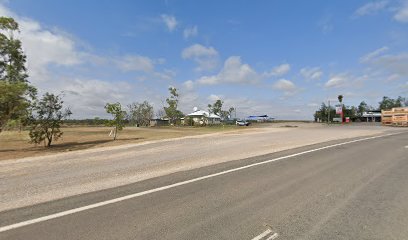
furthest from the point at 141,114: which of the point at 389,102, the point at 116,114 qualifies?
the point at 389,102

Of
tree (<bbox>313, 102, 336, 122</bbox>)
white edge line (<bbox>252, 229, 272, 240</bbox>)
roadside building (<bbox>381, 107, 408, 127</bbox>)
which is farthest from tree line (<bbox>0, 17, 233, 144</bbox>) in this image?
tree (<bbox>313, 102, 336, 122</bbox>)

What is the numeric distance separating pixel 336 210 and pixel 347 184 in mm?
2278

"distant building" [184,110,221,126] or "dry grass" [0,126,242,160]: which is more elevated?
"distant building" [184,110,221,126]

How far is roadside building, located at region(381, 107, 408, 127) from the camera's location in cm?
4947

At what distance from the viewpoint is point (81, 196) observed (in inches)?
251

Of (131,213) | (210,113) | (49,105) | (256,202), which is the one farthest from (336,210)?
(210,113)

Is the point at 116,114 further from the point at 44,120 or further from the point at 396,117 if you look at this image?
the point at 396,117

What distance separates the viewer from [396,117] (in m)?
50.9

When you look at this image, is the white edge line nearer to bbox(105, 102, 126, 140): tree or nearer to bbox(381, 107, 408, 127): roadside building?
bbox(105, 102, 126, 140): tree

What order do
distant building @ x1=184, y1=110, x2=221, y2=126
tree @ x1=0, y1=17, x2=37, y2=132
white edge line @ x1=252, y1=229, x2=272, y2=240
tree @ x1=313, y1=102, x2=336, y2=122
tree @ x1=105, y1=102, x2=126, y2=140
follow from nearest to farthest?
white edge line @ x1=252, y1=229, x2=272, y2=240, tree @ x1=0, y1=17, x2=37, y2=132, tree @ x1=105, y1=102, x2=126, y2=140, distant building @ x1=184, y1=110, x2=221, y2=126, tree @ x1=313, y1=102, x2=336, y2=122

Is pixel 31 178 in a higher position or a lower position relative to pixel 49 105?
lower

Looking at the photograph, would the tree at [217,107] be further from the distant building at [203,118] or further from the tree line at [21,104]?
the tree line at [21,104]

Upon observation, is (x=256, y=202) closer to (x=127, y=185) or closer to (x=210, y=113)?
(x=127, y=185)

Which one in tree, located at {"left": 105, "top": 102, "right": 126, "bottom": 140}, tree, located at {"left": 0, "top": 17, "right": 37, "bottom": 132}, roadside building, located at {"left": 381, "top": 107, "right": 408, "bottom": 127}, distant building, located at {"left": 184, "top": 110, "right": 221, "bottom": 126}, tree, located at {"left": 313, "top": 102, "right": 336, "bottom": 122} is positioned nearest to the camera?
tree, located at {"left": 0, "top": 17, "right": 37, "bottom": 132}
